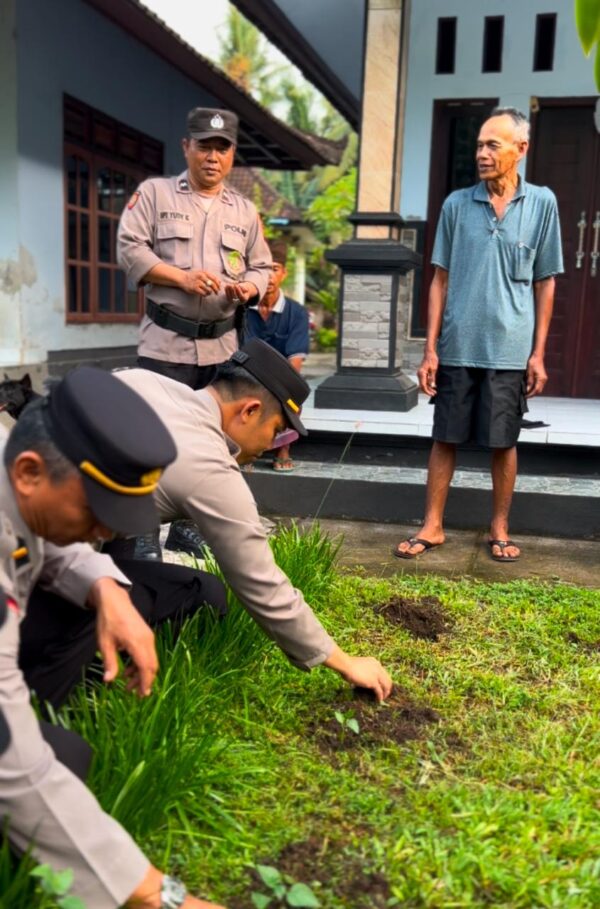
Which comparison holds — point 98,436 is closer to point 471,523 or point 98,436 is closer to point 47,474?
point 47,474

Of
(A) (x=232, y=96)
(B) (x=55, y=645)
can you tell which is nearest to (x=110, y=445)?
(B) (x=55, y=645)

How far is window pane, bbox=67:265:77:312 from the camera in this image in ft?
28.0

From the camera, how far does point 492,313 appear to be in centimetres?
423

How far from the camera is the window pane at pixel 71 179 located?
8320 mm

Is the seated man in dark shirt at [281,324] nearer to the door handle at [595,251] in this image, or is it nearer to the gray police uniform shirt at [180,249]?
the gray police uniform shirt at [180,249]

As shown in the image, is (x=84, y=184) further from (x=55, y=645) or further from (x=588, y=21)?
(x=588, y=21)

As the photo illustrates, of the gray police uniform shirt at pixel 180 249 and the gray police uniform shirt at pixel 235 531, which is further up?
the gray police uniform shirt at pixel 180 249

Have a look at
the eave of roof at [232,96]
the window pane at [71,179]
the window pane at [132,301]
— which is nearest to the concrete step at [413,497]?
the window pane at [71,179]

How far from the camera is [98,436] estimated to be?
5.04ft

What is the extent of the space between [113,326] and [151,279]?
5503mm

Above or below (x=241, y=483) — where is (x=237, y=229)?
above

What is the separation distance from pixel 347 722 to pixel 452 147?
6.84 metres

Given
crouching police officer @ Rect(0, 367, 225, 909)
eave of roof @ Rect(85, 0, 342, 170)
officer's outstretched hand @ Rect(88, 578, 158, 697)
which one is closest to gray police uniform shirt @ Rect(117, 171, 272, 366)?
officer's outstretched hand @ Rect(88, 578, 158, 697)

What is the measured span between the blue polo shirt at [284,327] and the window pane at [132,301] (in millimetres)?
4641
